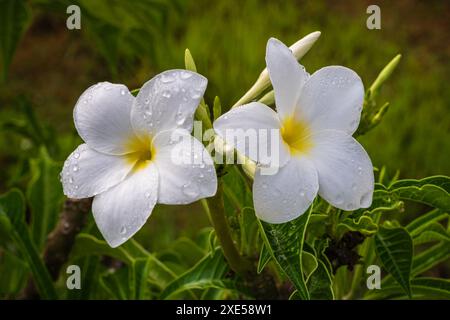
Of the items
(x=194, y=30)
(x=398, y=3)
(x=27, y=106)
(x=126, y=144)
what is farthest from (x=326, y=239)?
(x=398, y=3)

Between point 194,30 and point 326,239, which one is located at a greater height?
point 194,30

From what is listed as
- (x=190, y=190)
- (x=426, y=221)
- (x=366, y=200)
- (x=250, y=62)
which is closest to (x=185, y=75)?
(x=190, y=190)

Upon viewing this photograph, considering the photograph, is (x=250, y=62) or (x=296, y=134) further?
(x=250, y=62)

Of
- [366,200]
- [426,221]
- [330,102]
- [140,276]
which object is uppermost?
[330,102]

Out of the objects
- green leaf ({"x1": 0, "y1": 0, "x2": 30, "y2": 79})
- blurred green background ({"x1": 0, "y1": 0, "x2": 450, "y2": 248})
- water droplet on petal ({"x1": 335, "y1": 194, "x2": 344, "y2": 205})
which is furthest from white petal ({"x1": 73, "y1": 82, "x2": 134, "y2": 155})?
blurred green background ({"x1": 0, "y1": 0, "x2": 450, "y2": 248})

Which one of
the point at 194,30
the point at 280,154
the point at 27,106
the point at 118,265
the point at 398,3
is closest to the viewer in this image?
the point at 280,154

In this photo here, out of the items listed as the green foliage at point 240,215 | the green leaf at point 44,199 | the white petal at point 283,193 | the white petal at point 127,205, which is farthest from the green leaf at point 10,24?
the white petal at point 283,193

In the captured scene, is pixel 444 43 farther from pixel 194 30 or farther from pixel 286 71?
pixel 286 71

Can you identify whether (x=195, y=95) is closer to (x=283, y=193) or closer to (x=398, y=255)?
(x=283, y=193)
